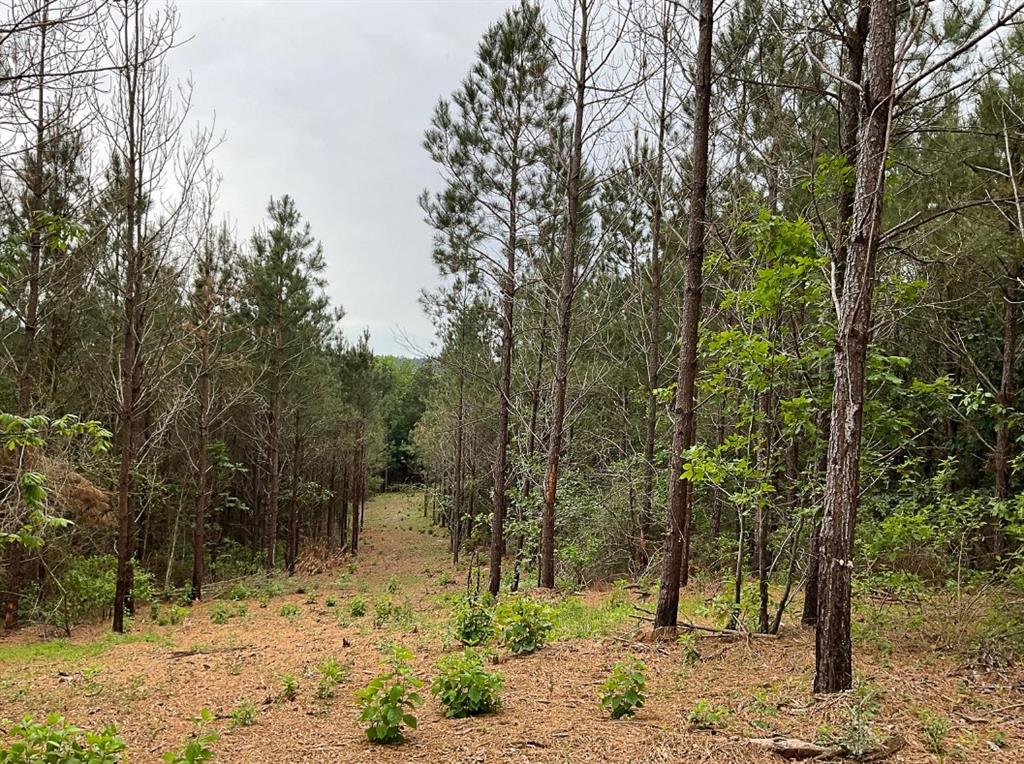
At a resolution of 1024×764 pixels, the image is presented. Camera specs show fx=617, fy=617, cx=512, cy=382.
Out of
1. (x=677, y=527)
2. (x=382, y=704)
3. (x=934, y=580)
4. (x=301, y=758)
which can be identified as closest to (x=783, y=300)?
(x=677, y=527)

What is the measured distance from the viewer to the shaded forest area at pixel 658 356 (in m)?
4.20

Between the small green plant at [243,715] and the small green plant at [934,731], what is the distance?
440cm

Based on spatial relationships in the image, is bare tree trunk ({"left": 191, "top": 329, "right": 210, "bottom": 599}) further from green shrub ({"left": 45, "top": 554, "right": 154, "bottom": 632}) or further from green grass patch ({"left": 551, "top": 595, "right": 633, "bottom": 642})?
green grass patch ({"left": 551, "top": 595, "right": 633, "bottom": 642})

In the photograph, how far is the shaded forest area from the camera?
4.20 meters

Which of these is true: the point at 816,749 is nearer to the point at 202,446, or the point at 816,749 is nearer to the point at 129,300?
the point at 129,300

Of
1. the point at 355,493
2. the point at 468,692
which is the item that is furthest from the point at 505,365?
the point at 355,493

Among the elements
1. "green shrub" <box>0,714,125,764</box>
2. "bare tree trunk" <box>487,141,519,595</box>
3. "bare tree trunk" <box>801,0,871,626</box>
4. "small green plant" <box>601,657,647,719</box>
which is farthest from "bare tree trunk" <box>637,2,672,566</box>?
"green shrub" <box>0,714,125,764</box>

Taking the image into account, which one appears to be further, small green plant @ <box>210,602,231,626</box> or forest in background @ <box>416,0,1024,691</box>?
small green plant @ <box>210,602,231,626</box>

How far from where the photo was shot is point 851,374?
3680 millimetres

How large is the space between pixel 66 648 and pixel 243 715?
599 centimetres

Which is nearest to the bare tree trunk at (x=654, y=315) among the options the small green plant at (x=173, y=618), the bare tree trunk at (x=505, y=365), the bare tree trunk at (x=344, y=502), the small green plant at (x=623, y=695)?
the bare tree trunk at (x=505, y=365)

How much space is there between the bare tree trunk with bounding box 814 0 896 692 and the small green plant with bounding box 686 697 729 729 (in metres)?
0.63

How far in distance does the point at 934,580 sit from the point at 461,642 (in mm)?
5058

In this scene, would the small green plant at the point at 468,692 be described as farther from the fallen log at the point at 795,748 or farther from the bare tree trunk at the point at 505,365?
the bare tree trunk at the point at 505,365
